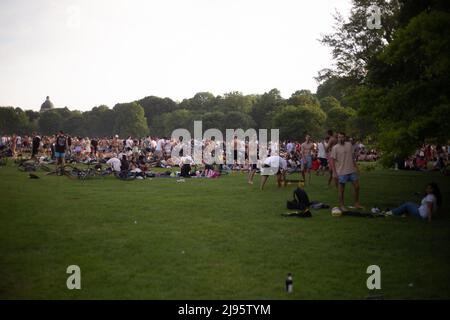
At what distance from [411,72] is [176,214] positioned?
29.2 ft

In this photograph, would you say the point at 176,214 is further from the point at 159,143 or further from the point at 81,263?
the point at 159,143

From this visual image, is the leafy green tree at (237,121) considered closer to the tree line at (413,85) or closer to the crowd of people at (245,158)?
the crowd of people at (245,158)

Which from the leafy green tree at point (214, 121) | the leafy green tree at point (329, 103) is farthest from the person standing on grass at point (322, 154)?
the leafy green tree at point (214, 121)

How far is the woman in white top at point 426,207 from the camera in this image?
1158 cm

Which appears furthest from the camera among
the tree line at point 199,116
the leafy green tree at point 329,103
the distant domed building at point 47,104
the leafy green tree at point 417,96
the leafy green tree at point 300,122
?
the distant domed building at point 47,104

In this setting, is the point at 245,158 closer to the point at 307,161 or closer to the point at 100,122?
the point at 307,161

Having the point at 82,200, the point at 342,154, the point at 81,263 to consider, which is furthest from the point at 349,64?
the point at 81,263

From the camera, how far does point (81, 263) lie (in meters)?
7.30

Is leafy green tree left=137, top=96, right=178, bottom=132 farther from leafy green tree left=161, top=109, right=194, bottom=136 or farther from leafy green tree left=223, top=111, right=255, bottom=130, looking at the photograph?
leafy green tree left=223, top=111, right=255, bottom=130

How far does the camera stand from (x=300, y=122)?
267 feet

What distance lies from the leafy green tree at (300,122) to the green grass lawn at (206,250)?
6760 centimetres

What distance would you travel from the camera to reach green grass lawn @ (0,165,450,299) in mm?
6238

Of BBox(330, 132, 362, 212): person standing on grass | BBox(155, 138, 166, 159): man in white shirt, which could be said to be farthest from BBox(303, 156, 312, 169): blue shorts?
BBox(155, 138, 166, 159): man in white shirt

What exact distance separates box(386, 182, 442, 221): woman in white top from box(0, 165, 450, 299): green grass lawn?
1.33ft
